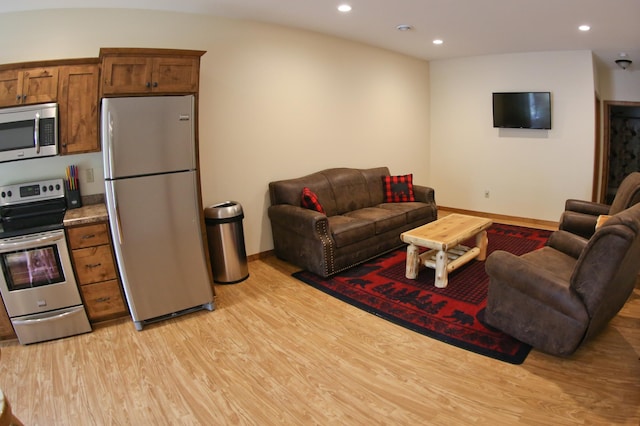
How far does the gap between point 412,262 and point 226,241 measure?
6.16 feet

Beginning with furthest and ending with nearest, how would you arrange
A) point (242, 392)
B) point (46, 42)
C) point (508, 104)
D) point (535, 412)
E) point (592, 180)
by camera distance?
point (508, 104) → point (592, 180) → point (46, 42) → point (242, 392) → point (535, 412)

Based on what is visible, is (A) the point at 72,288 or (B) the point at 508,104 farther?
(B) the point at 508,104

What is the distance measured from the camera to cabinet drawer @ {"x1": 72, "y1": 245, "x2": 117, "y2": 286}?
2814 millimetres

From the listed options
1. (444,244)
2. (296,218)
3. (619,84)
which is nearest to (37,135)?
(296,218)

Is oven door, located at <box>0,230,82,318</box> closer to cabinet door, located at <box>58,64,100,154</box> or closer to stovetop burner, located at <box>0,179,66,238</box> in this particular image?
stovetop burner, located at <box>0,179,66,238</box>

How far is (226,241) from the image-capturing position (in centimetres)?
361

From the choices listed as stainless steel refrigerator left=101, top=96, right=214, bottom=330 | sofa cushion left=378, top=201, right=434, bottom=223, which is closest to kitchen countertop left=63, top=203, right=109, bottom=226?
stainless steel refrigerator left=101, top=96, right=214, bottom=330

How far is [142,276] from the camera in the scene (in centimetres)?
286

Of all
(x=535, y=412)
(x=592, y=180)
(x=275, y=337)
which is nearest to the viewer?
(x=535, y=412)

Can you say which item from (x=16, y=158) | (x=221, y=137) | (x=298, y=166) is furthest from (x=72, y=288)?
(x=298, y=166)

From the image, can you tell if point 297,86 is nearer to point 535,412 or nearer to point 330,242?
point 330,242

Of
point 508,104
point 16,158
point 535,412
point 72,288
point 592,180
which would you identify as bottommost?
point 535,412

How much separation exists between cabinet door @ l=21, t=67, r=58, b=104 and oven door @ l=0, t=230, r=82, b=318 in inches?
42.2

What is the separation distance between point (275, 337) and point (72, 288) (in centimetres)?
165
